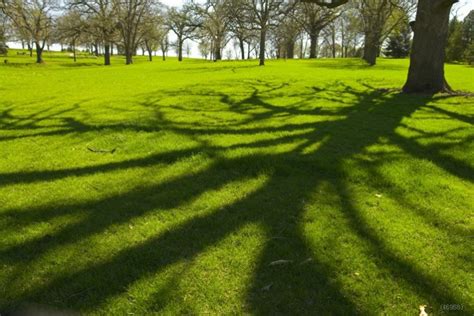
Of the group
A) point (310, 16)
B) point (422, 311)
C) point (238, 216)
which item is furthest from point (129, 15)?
point (422, 311)

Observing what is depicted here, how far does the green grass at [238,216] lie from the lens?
2.77m

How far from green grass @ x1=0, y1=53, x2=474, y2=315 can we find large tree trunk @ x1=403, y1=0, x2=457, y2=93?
473 centimetres

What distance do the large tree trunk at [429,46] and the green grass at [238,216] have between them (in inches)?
186

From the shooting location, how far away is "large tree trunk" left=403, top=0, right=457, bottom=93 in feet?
35.8

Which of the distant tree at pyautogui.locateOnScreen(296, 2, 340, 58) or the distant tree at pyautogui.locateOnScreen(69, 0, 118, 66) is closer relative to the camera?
the distant tree at pyautogui.locateOnScreen(296, 2, 340, 58)

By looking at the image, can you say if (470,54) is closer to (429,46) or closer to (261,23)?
(261,23)

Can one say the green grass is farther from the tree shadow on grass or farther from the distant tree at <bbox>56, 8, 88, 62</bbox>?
the distant tree at <bbox>56, 8, 88, 62</bbox>

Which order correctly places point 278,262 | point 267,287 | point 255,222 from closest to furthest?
point 267,287, point 278,262, point 255,222

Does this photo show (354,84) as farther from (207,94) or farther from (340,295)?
(340,295)

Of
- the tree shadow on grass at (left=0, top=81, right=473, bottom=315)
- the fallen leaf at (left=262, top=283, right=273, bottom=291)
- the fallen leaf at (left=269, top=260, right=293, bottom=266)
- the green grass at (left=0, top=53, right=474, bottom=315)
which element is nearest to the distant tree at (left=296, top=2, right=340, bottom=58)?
the green grass at (left=0, top=53, right=474, bottom=315)

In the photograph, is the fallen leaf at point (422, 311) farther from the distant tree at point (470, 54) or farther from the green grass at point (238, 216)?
the distant tree at point (470, 54)

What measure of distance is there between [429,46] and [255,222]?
1035 centimetres

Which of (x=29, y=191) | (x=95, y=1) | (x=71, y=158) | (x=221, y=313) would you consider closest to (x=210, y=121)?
(x=71, y=158)

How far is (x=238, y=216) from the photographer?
3898 millimetres
